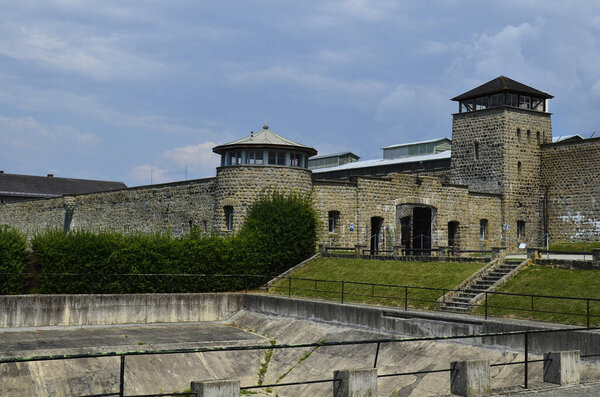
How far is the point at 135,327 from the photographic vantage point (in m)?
27.2

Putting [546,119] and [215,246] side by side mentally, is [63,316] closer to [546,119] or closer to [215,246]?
[215,246]

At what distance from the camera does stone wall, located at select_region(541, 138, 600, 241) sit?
127 ft

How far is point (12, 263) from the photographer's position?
2798 cm

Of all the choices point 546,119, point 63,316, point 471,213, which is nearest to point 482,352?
point 63,316

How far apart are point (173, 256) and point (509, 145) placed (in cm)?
2001

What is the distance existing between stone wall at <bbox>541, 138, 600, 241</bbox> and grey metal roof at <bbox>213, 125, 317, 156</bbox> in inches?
562

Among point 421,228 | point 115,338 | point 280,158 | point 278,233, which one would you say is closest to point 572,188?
point 421,228

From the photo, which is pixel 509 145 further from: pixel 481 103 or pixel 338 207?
pixel 338 207

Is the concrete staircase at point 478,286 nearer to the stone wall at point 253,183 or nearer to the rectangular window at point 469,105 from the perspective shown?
the stone wall at point 253,183

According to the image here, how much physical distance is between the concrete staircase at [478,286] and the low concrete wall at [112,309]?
9151 millimetres

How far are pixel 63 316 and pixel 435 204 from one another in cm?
2028

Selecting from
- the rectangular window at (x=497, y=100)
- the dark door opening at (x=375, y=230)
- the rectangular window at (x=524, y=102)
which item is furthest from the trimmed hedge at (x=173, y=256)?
the rectangular window at (x=524, y=102)

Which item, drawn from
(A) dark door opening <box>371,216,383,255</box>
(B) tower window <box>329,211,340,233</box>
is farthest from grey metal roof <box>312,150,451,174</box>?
(B) tower window <box>329,211,340,233</box>

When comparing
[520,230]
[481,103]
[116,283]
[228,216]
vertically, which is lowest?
[116,283]
